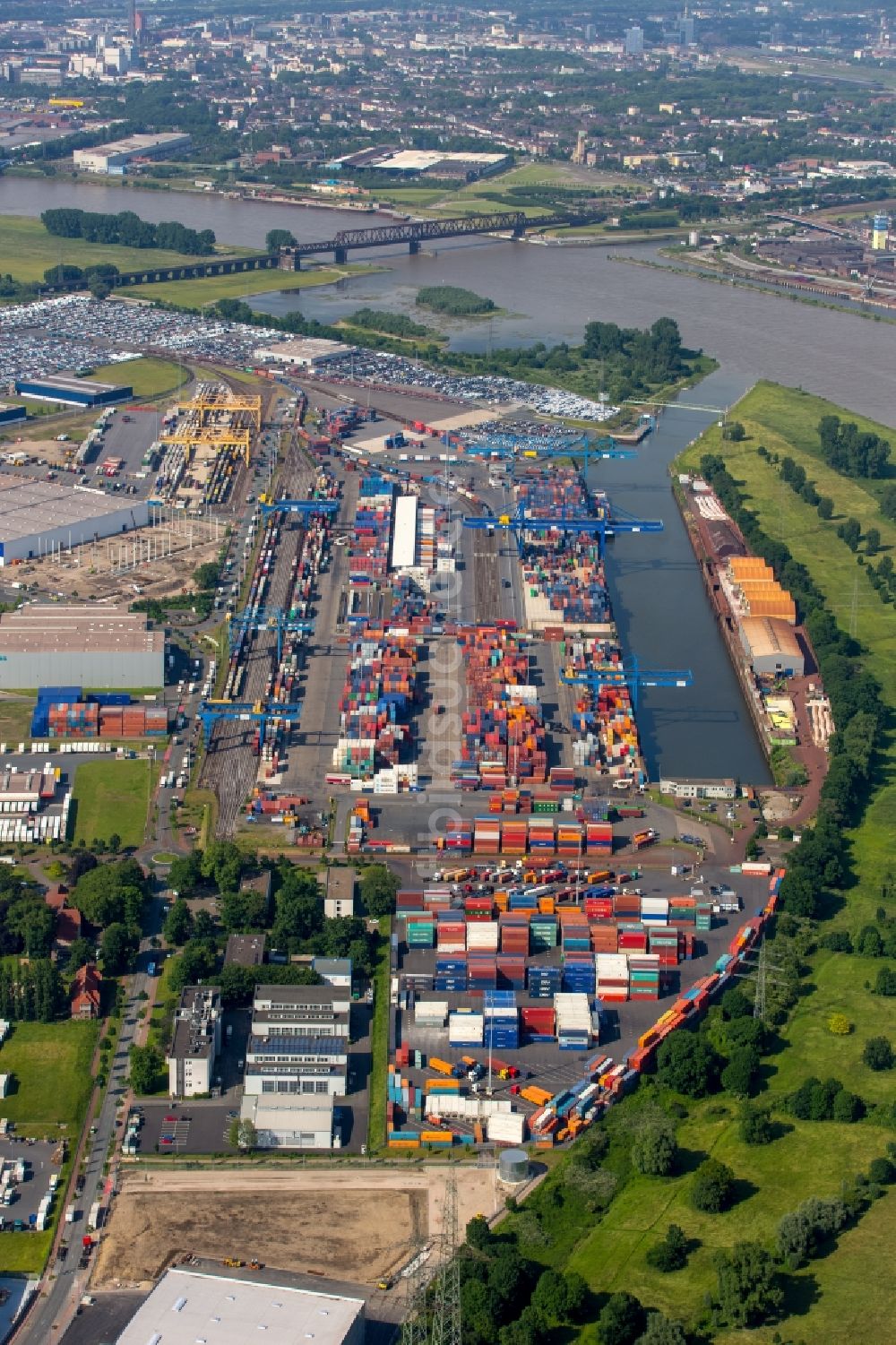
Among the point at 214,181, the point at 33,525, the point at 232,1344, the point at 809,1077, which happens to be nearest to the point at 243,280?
the point at 214,181

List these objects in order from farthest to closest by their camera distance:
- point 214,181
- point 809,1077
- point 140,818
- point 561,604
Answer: point 214,181 < point 561,604 < point 140,818 < point 809,1077

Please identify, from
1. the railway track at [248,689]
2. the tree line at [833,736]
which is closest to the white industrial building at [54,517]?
the railway track at [248,689]

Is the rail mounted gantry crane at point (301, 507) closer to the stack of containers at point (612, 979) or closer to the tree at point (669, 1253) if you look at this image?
the stack of containers at point (612, 979)

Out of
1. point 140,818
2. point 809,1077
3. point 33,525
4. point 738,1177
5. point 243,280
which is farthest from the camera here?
point 243,280

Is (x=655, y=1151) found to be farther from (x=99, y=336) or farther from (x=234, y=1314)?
(x=99, y=336)

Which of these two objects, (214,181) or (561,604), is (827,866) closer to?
(561,604)

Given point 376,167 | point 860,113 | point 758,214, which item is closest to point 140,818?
point 758,214

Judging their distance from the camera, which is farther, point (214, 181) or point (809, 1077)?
point (214, 181)
